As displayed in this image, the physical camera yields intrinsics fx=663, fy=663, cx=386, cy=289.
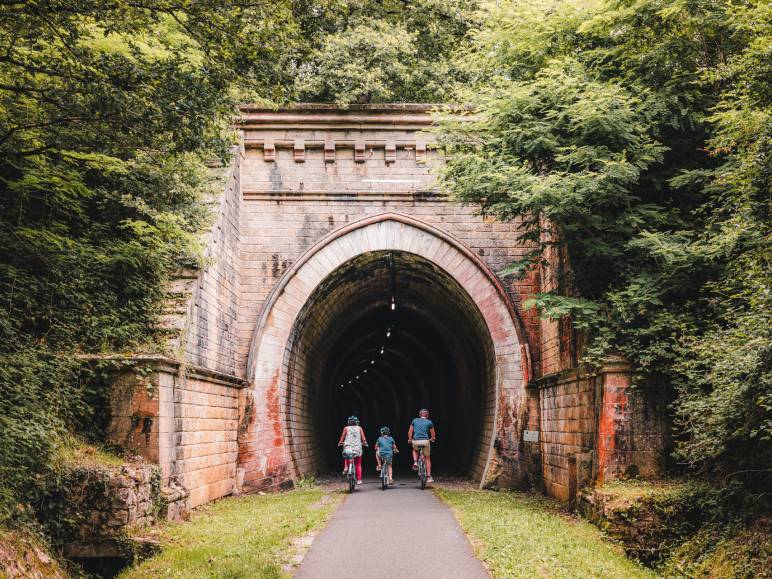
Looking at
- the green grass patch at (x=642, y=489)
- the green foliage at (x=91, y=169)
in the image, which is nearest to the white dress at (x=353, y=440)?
the green foliage at (x=91, y=169)

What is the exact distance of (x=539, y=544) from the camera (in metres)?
7.29

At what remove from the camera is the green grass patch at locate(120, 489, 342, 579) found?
6.37 meters

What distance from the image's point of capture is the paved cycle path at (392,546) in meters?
6.27

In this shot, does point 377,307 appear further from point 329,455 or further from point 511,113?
point 511,113

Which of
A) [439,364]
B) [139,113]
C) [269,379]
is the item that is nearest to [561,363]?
[269,379]

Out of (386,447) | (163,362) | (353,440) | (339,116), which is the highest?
(339,116)

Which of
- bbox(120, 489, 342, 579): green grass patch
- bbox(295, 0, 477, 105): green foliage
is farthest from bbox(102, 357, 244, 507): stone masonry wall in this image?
bbox(295, 0, 477, 105): green foliage

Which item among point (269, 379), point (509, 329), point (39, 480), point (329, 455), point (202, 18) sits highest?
point (202, 18)

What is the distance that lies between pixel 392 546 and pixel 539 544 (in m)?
1.62

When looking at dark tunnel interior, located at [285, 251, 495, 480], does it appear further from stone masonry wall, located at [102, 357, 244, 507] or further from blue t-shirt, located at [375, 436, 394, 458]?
stone masonry wall, located at [102, 357, 244, 507]

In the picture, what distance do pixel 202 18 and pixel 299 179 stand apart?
286 inches

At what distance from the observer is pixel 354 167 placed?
14352 mm

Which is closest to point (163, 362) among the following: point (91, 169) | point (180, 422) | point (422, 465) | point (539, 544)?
point (180, 422)

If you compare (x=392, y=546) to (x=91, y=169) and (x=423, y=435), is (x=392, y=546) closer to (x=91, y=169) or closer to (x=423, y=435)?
(x=423, y=435)
